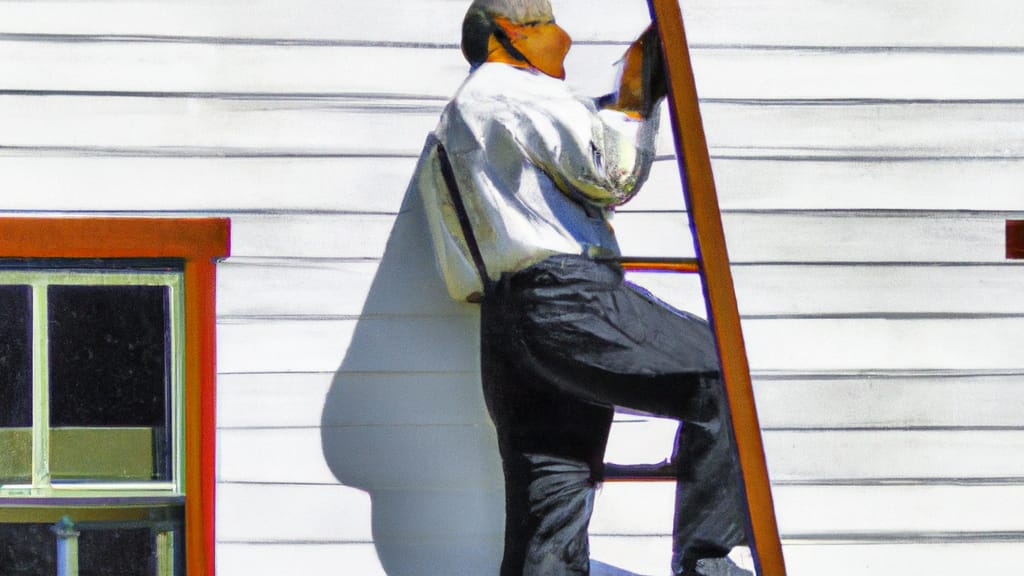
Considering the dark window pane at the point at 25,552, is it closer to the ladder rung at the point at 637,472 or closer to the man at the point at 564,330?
the man at the point at 564,330

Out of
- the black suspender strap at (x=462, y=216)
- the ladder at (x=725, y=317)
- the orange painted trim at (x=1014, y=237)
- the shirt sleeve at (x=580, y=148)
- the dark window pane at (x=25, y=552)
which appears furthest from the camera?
the orange painted trim at (x=1014, y=237)

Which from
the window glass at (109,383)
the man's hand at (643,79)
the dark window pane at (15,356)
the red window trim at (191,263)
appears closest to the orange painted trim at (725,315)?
the man's hand at (643,79)

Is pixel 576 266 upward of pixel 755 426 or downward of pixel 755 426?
upward

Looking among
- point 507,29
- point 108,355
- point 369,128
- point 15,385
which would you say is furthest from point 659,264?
point 15,385

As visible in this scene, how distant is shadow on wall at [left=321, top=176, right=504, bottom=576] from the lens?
3.13m

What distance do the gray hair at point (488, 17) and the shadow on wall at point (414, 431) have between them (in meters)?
0.41

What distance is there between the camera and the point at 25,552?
10.2 ft

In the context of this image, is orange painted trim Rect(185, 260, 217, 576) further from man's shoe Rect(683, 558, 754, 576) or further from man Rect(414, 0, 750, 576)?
man's shoe Rect(683, 558, 754, 576)

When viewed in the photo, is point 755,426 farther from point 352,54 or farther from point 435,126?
point 352,54

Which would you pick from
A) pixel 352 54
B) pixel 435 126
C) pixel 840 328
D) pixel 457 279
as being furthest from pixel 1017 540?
pixel 352 54

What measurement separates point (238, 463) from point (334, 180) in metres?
0.78

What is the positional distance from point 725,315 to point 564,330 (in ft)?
1.42

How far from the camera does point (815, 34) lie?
10.7 ft

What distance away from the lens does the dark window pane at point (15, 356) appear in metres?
3.10
